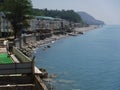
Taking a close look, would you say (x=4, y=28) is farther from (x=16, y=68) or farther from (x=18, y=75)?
(x=18, y=75)

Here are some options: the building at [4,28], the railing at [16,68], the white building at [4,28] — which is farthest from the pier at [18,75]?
the white building at [4,28]

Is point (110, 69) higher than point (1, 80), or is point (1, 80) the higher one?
point (1, 80)

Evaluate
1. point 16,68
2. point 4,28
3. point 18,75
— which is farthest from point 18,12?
point 18,75

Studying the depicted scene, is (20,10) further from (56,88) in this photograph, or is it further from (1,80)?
(1,80)

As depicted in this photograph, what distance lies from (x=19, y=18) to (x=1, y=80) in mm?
59013

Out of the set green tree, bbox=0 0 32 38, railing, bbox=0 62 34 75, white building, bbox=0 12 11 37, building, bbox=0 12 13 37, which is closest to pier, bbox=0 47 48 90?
railing, bbox=0 62 34 75

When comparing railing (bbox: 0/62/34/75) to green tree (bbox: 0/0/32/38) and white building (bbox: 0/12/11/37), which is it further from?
white building (bbox: 0/12/11/37)

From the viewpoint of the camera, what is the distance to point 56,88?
178 feet

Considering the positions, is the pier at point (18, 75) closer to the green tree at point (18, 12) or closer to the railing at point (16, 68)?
the railing at point (16, 68)

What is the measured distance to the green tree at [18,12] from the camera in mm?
94250

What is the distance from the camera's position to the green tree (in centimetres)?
9425

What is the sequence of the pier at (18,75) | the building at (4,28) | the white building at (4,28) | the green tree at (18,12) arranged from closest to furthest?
the pier at (18,75)
the green tree at (18,12)
the building at (4,28)
the white building at (4,28)

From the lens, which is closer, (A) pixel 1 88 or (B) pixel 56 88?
(A) pixel 1 88

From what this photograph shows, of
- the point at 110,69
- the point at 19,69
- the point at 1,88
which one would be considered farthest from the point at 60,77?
the point at 1,88
